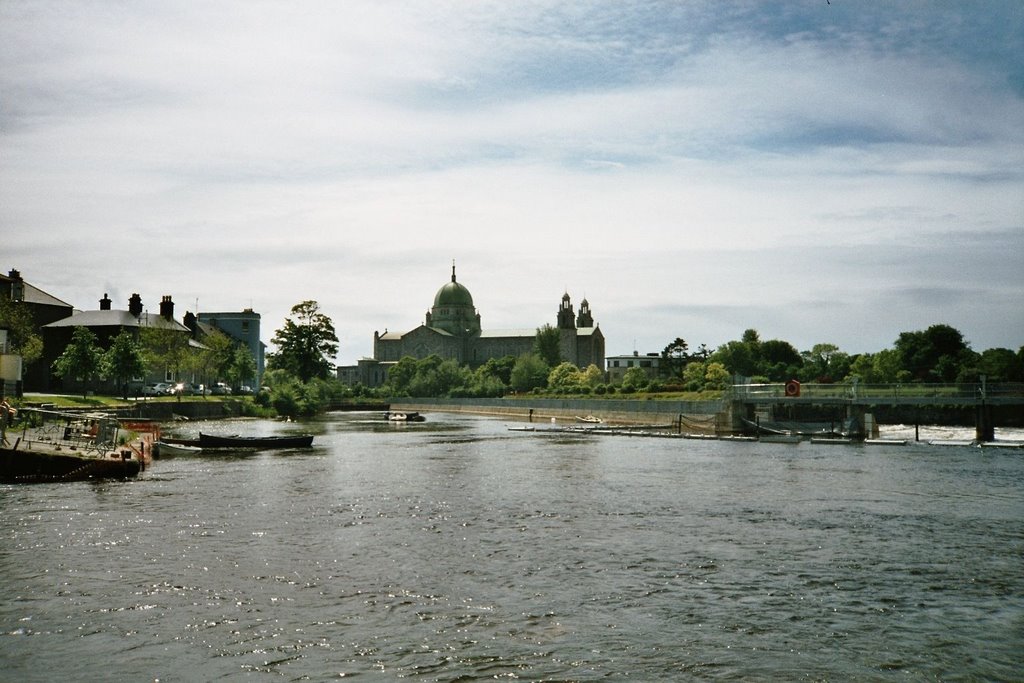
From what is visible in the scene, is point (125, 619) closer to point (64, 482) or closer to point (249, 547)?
point (249, 547)

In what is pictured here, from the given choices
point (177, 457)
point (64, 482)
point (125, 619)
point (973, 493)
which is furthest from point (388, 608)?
point (177, 457)

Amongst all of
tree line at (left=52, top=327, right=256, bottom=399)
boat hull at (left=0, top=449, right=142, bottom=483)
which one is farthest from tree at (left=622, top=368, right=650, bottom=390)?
boat hull at (left=0, top=449, right=142, bottom=483)

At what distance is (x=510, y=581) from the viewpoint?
2030 cm

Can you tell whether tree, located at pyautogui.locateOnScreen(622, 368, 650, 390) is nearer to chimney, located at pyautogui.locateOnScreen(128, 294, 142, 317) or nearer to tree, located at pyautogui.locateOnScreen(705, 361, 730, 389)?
tree, located at pyautogui.locateOnScreen(705, 361, 730, 389)

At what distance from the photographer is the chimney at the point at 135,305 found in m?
121

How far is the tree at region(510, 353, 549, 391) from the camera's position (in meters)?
183

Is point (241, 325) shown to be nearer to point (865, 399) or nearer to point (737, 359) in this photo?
point (737, 359)

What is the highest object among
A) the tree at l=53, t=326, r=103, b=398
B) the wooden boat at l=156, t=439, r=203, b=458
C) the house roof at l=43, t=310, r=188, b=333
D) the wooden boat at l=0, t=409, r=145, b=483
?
the house roof at l=43, t=310, r=188, b=333

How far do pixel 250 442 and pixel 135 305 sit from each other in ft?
233

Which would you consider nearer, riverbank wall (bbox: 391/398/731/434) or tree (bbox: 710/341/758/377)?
riverbank wall (bbox: 391/398/731/434)

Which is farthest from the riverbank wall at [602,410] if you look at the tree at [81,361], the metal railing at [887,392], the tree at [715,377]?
the tree at [81,361]

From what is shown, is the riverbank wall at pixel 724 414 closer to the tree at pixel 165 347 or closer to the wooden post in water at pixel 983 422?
the wooden post in water at pixel 983 422

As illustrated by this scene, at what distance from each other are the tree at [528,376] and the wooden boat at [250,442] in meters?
120

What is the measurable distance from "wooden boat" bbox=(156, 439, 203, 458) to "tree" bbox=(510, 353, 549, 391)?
419ft
